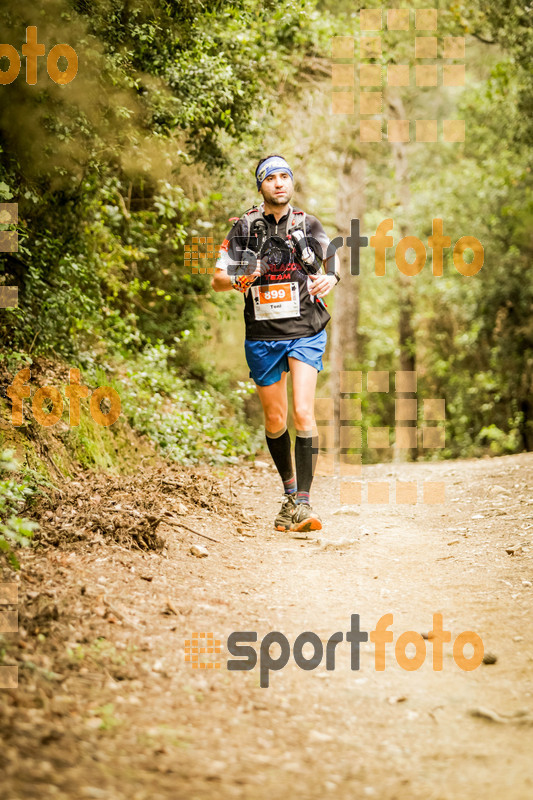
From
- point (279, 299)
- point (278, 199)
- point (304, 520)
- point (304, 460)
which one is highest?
point (278, 199)

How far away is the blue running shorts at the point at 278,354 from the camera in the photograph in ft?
18.0

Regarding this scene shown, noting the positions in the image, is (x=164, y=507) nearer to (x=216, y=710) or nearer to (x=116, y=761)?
(x=216, y=710)

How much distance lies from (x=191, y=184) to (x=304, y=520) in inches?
235

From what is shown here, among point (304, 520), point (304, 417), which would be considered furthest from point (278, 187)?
point (304, 520)

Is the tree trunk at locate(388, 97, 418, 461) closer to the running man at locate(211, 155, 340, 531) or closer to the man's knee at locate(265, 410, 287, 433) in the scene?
the man's knee at locate(265, 410, 287, 433)

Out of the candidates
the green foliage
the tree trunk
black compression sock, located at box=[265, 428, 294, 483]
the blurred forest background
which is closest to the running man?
black compression sock, located at box=[265, 428, 294, 483]

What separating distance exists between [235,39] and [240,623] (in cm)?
678

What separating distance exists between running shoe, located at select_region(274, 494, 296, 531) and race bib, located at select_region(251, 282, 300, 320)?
1349mm

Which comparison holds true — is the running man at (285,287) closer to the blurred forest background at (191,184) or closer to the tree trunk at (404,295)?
the blurred forest background at (191,184)

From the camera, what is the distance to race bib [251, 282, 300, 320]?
17.8 feet

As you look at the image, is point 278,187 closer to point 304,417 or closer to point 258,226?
point 258,226

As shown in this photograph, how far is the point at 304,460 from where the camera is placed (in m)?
5.55

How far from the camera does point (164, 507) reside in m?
5.25

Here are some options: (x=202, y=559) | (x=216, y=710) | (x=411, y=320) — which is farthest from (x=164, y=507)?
(x=411, y=320)
